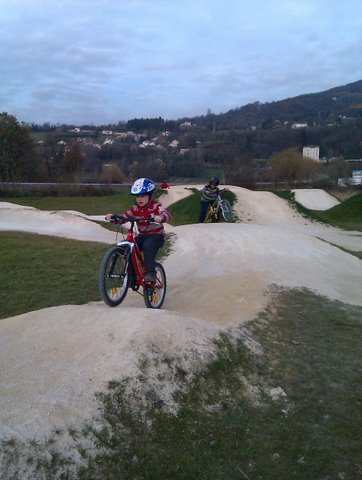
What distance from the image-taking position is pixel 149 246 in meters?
6.05

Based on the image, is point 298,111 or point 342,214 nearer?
point 342,214

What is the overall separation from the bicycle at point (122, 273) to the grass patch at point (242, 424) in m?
1.55

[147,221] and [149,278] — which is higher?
[147,221]

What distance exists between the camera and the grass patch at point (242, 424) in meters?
3.03

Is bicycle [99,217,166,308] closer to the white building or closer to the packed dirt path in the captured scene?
the packed dirt path

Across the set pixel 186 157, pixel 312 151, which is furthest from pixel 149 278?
pixel 312 151

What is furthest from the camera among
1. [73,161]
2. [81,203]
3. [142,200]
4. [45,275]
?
[73,161]

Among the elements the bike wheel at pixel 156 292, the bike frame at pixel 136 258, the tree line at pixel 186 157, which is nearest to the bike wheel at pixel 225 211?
the bike wheel at pixel 156 292

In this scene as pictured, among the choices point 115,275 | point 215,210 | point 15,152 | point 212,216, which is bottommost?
point 212,216

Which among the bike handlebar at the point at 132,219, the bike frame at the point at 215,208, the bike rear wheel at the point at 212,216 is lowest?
the bike rear wheel at the point at 212,216

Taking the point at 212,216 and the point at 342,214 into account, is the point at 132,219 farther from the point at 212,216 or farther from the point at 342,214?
the point at 342,214

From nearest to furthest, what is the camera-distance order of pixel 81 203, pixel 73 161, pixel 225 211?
pixel 225 211 → pixel 81 203 → pixel 73 161

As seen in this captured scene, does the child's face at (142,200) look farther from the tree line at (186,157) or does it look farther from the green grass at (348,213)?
the tree line at (186,157)

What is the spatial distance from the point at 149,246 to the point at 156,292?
26.8 inches
